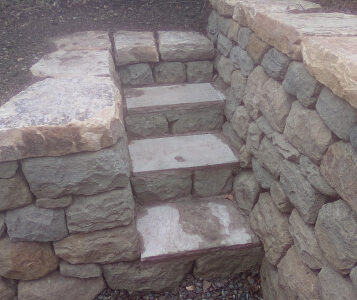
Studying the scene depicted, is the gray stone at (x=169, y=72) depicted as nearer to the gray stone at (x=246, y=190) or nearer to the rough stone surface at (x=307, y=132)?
the gray stone at (x=246, y=190)

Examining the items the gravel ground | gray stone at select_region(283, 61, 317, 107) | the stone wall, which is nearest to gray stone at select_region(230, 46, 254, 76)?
the stone wall

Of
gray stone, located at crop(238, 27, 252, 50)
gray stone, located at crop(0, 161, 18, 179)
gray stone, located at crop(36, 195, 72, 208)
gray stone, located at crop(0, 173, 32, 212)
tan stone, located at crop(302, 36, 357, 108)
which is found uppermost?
tan stone, located at crop(302, 36, 357, 108)

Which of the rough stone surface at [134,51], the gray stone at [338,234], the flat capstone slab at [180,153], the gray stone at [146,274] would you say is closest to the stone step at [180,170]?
the flat capstone slab at [180,153]

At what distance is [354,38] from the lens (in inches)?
59.4

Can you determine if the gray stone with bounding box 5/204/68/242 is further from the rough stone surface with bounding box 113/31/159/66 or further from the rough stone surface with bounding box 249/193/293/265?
the rough stone surface with bounding box 113/31/159/66

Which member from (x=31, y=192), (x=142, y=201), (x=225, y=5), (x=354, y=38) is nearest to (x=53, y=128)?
(x=31, y=192)

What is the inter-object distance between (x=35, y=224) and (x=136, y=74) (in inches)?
63.6

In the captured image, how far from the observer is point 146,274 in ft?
6.96

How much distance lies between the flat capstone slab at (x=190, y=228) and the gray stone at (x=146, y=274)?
0.11m

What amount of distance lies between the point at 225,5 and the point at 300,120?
1497 mm

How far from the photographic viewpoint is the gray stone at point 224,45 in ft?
8.69

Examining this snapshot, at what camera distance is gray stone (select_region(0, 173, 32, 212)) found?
163 centimetres

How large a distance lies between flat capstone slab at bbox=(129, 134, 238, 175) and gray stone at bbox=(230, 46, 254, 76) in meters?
0.58

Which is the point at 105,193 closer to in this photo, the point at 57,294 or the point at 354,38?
the point at 57,294
